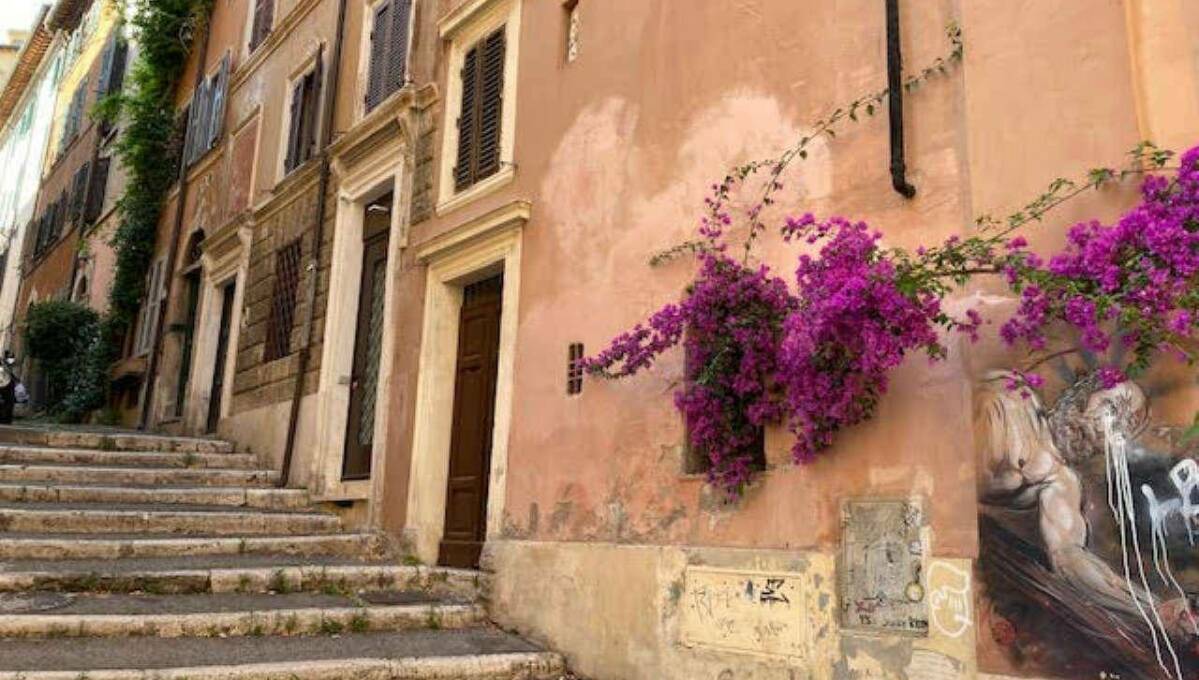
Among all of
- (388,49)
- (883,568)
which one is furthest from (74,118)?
(883,568)

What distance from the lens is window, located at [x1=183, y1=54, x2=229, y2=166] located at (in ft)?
46.2

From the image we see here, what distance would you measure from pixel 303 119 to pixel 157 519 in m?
5.88

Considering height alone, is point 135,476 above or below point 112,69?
below

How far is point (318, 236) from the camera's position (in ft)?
33.6

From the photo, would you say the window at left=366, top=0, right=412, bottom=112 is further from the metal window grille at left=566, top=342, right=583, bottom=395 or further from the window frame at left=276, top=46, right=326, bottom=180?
the metal window grille at left=566, top=342, right=583, bottom=395

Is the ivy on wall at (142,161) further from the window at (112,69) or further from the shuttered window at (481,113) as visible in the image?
the shuttered window at (481,113)

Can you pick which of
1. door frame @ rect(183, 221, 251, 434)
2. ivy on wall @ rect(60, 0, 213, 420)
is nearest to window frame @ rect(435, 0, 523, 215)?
door frame @ rect(183, 221, 251, 434)

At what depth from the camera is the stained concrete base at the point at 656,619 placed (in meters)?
4.02

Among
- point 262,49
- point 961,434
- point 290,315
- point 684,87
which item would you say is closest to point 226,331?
point 290,315

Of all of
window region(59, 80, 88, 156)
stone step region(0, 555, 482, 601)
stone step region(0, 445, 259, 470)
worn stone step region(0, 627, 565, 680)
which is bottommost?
worn stone step region(0, 627, 565, 680)

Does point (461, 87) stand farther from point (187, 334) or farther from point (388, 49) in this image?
point (187, 334)

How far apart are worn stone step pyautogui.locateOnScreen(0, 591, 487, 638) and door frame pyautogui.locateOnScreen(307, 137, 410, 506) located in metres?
2.00

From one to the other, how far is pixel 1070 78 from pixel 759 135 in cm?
170

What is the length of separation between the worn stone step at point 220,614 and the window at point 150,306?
32.2ft
